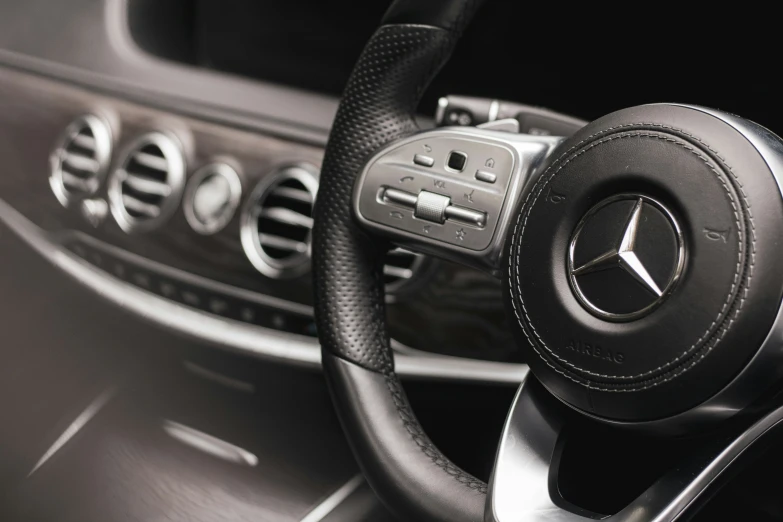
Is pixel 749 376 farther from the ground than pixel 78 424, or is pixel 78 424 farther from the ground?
pixel 749 376

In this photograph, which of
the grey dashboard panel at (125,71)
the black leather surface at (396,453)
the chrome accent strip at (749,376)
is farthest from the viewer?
the grey dashboard panel at (125,71)

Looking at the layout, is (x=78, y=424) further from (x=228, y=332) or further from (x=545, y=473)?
(x=545, y=473)

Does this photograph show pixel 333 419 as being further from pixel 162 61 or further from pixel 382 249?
pixel 162 61

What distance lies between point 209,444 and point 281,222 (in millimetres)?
278

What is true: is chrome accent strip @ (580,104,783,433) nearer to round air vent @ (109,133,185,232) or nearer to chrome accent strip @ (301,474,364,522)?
chrome accent strip @ (301,474,364,522)

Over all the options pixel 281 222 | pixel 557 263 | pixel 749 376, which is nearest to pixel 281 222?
pixel 281 222

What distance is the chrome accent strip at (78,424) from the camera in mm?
924

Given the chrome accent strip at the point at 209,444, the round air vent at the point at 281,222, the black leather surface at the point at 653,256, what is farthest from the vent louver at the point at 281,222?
the black leather surface at the point at 653,256

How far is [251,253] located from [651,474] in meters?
0.53

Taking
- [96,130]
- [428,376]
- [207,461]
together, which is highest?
[96,130]

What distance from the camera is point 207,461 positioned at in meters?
0.89

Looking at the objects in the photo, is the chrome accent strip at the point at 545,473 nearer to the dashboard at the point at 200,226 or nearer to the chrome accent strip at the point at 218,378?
the dashboard at the point at 200,226

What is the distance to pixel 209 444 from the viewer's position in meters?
0.90

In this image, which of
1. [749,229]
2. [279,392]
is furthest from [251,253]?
[749,229]
